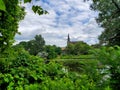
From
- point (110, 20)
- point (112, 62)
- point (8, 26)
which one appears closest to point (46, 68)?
point (8, 26)

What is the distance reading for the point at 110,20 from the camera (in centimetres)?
2745

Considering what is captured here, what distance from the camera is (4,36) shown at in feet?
39.6

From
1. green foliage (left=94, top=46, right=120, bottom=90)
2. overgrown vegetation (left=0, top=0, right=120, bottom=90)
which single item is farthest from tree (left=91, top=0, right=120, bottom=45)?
green foliage (left=94, top=46, right=120, bottom=90)

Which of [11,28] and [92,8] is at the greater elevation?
[92,8]

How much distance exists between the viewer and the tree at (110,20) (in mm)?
26734

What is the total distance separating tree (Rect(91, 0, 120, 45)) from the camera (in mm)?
26734

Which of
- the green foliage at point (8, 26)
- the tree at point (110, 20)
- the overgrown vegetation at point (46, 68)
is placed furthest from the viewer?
the tree at point (110, 20)

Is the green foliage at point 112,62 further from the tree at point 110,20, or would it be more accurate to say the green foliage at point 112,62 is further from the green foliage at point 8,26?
the tree at point 110,20

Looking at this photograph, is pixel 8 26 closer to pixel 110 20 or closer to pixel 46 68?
pixel 46 68

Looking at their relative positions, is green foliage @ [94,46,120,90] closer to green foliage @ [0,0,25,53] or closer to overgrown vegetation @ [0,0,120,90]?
overgrown vegetation @ [0,0,120,90]

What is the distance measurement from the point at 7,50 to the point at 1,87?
3.89 meters

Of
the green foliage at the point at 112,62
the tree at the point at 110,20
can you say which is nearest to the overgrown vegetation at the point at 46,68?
the green foliage at the point at 112,62

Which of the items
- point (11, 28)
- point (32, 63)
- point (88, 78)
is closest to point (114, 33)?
point (11, 28)

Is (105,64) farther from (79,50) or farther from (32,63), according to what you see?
(79,50)
